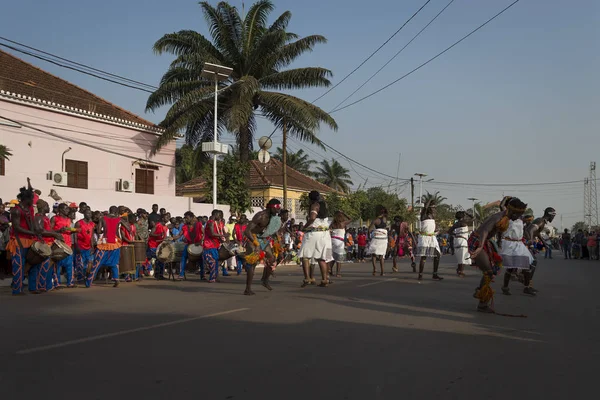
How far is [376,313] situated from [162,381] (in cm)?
461

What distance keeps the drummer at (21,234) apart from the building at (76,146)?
7.97 meters

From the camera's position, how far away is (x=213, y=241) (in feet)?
52.6

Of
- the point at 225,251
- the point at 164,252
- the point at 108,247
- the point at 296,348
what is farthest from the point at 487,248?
the point at 164,252

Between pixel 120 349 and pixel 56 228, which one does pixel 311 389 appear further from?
pixel 56 228

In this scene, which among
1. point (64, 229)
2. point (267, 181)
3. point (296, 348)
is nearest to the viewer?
point (296, 348)

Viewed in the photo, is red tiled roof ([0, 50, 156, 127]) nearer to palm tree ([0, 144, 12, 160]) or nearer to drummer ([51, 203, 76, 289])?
palm tree ([0, 144, 12, 160])

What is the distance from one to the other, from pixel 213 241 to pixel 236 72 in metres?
15.0

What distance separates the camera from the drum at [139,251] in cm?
1480

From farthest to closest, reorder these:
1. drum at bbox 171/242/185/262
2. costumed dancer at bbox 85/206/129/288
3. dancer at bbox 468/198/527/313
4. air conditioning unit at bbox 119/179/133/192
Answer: air conditioning unit at bbox 119/179/133/192
drum at bbox 171/242/185/262
costumed dancer at bbox 85/206/129/288
dancer at bbox 468/198/527/313

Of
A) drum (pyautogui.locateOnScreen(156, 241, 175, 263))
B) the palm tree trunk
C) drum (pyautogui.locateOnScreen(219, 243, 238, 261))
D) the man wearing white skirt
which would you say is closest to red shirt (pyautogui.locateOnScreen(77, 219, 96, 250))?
drum (pyautogui.locateOnScreen(156, 241, 175, 263))

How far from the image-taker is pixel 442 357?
19.3ft

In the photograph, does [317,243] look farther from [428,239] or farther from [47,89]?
[47,89]

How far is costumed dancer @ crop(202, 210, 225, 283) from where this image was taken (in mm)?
15727

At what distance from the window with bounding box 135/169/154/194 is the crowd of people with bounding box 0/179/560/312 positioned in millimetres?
11094
